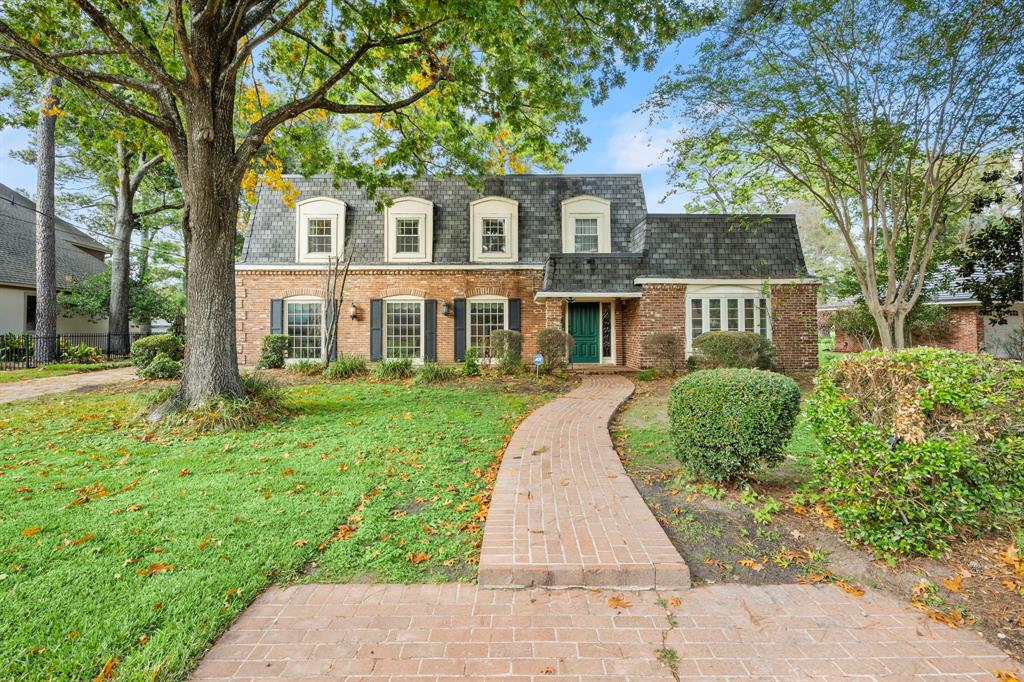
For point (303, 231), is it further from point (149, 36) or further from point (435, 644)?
point (435, 644)

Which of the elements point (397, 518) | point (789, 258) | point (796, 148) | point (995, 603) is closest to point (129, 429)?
point (397, 518)

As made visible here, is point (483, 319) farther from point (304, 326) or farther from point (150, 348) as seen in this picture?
point (150, 348)

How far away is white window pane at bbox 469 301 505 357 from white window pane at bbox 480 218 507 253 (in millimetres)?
1853

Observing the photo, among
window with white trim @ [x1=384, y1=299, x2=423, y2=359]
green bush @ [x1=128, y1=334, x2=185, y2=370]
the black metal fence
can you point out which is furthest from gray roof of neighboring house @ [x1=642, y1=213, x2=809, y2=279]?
the black metal fence

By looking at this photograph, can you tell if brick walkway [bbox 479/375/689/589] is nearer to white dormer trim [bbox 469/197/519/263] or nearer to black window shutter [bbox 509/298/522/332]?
black window shutter [bbox 509/298/522/332]

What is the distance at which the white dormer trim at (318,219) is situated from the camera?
14.1 m

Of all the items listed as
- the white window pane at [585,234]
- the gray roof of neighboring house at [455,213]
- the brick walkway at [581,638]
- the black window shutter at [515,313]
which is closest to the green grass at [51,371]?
the gray roof of neighboring house at [455,213]

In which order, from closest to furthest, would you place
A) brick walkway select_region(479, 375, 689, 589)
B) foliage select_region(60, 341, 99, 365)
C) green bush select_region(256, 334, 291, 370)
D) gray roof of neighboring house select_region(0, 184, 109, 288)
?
brick walkway select_region(479, 375, 689, 589)
green bush select_region(256, 334, 291, 370)
foliage select_region(60, 341, 99, 365)
gray roof of neighboring house select_region(0, 184, 109, 288)

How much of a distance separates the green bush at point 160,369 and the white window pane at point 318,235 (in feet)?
17.5

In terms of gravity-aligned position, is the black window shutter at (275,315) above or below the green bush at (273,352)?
above

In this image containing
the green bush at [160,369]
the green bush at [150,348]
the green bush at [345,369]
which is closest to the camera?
the green bush at [160,369]

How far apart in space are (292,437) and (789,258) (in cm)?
1324

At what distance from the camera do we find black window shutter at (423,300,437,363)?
45.9ft

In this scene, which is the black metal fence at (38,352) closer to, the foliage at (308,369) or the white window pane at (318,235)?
the white window pane at (318,235)
